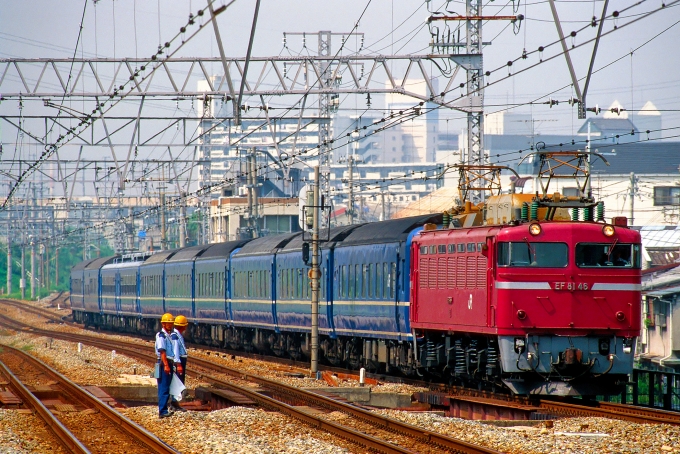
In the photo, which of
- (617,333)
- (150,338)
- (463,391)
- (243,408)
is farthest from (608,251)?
(150,338)

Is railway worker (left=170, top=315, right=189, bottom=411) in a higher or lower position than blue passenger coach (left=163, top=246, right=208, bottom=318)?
higher

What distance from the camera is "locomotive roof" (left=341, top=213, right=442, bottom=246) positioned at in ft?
81.4

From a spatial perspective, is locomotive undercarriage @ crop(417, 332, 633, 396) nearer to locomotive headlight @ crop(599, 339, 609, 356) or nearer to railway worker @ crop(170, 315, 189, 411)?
locomotive headlight @ crop(599, 339, 609, 356)

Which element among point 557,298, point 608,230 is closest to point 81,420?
point 557,298

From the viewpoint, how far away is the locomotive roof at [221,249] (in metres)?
42.6

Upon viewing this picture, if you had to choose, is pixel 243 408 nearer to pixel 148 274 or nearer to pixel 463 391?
pixel 463 391

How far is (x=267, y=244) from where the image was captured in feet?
126

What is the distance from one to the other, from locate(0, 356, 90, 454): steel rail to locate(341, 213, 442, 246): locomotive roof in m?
8.55

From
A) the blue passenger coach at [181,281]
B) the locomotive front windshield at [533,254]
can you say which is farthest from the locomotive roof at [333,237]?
the blue passenger coach at [181,281]

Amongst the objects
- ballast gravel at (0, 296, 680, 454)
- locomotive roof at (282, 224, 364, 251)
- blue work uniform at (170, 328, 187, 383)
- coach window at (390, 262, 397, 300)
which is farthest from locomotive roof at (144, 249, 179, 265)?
blue work uniform at (170, 328, 187, 383)

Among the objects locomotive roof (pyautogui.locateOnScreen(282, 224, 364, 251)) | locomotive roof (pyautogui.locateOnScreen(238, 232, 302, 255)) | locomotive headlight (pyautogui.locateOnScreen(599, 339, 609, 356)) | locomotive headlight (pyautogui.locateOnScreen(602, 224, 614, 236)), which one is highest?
locomotive headlight (pyautogui.locateOnScreen(602, 224, 614, 236))

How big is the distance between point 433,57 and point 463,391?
35.9ft

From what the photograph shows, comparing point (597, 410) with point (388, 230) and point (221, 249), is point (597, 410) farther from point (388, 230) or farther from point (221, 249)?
point (221, 249)

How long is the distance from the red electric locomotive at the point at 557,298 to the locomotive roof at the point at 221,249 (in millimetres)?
23452
